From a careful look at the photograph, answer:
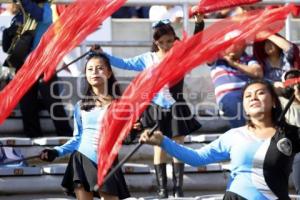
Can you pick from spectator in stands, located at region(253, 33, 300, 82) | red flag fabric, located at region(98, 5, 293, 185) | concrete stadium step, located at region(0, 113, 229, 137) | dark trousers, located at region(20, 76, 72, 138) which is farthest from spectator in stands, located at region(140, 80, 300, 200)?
concrete stadium step, located at region(0, 113, 229, 137)

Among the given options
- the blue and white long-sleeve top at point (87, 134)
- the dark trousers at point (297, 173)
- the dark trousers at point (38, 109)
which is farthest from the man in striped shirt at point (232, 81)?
the blue and white long-sleeve top at point (87, 134)

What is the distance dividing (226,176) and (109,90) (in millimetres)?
1706

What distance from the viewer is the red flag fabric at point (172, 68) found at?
8.17 m

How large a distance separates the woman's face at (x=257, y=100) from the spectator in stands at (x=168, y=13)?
4.07m

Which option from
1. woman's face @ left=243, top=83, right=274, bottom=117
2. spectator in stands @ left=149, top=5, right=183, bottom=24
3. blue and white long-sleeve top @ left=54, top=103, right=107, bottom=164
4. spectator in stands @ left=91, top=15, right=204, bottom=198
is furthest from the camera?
spectator in stands @ left=149, top=5, right=183, bottom=24

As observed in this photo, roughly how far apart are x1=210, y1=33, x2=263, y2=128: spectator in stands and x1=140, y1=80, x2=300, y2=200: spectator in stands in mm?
2486

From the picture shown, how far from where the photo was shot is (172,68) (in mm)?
8172

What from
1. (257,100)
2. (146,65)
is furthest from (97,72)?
(257,100)

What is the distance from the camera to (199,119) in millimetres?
11789

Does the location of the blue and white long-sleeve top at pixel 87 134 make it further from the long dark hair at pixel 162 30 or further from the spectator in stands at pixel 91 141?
the long dark hair at pixel 162 30

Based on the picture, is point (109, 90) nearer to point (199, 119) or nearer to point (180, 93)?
point (180, 93)

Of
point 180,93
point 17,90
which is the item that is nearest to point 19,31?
point 180,93

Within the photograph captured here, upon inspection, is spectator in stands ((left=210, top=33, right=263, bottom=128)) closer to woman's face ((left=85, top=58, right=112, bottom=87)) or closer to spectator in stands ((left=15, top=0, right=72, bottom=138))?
spectator in stands ((left=15, top=0, right=72, bottom=138))

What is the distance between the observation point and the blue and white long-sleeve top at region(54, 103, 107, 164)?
943 cm
